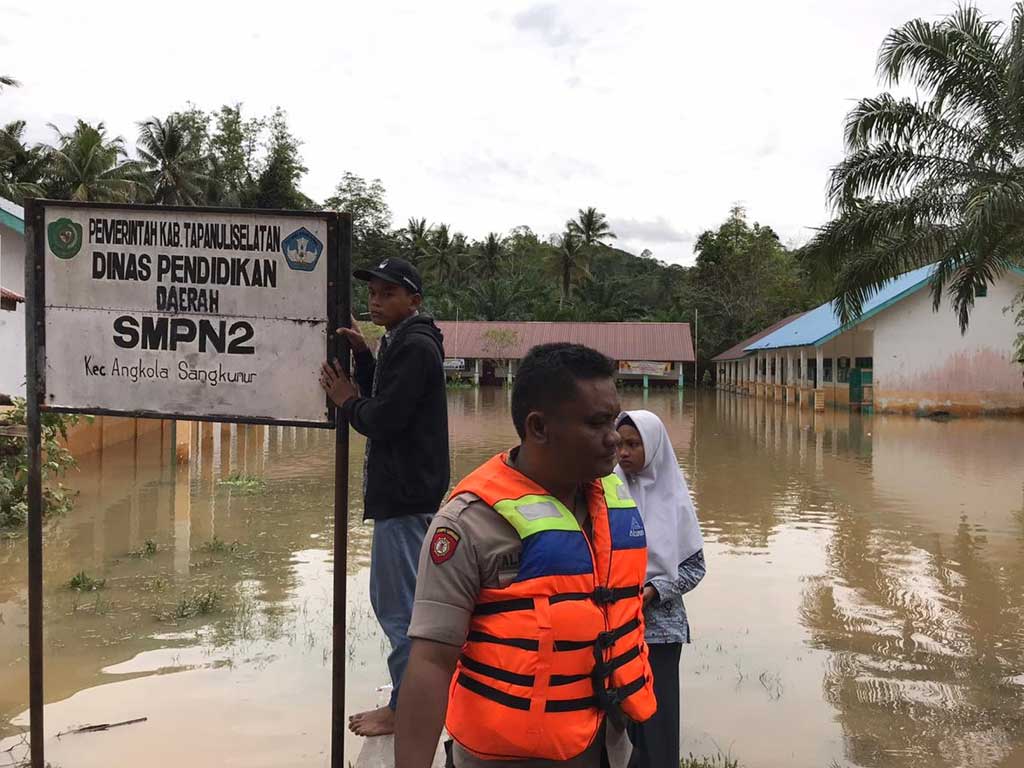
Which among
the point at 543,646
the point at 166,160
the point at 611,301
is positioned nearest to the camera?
the point at 543,646

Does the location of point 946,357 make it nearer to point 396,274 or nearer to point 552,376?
point 396,274

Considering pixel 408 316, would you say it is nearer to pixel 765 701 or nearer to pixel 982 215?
pixel 765 701

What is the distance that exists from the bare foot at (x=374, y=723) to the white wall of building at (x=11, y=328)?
11007 mm

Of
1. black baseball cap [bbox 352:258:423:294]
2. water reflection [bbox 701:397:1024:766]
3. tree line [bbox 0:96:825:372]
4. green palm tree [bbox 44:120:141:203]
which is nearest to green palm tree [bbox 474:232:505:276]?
tree line [bbox 0:96:825:372]

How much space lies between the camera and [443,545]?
1.82 meters

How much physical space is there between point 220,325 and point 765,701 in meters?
3.57

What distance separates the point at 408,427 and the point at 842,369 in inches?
1358

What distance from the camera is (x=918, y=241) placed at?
11.2 meters

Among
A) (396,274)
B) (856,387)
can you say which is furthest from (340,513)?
(856,387)

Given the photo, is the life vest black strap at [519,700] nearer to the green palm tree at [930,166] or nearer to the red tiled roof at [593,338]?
the green palm tree at [930,166]

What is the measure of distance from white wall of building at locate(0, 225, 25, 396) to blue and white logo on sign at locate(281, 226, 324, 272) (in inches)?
439

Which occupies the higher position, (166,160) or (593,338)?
(166,160)

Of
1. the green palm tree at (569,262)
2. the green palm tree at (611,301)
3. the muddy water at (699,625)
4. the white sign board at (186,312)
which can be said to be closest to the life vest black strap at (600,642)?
the white sign board at (186,312)

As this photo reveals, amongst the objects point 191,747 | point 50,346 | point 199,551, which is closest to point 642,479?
point 50,346
